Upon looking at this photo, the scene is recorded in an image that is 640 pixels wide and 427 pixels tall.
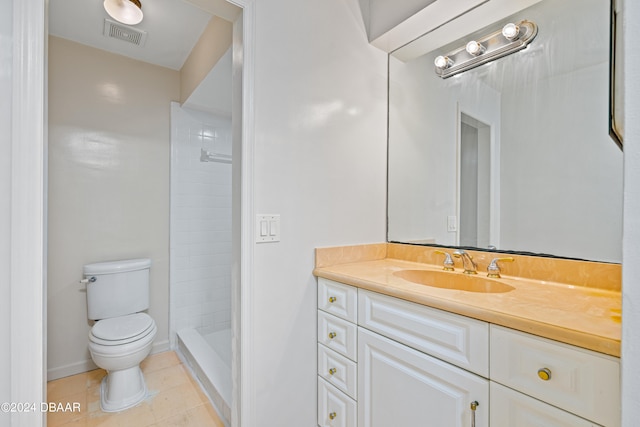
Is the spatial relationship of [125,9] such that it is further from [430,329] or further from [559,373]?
[559,373]

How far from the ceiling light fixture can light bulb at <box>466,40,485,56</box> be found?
5.81 ft

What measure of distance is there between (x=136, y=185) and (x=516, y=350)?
2.56 m

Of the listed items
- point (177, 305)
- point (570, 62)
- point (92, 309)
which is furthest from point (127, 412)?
point (570, 62)

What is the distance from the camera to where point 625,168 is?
0.48 metres

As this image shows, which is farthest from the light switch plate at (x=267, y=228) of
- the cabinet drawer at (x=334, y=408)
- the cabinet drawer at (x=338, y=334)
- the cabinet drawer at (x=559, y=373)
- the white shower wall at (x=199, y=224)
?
the white shower wall at (x=199, y=224)

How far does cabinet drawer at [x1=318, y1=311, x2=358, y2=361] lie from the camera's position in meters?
1.24

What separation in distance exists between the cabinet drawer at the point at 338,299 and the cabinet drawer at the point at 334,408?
35 centimetres

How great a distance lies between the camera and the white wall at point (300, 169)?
1293 millimetres

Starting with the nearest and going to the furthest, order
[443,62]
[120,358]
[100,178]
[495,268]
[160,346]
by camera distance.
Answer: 1. [495,268]
2. [443,62]
3. [120,358]
4. [100,178]
5. [160,346]

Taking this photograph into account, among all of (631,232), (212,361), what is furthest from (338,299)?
(212,361)

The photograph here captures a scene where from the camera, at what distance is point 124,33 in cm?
200

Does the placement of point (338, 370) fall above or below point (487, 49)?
below

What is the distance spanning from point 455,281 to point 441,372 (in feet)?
1.74

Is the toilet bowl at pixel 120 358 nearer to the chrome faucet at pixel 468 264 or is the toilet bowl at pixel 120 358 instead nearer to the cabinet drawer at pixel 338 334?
the cabinet drawer at pixel 338 334
